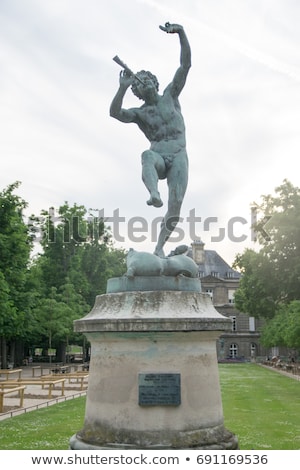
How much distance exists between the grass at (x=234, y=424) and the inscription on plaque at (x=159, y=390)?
160 inches

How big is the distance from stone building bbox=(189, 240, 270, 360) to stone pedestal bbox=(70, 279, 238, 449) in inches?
2370

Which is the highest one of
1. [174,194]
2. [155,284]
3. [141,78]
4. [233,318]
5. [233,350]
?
[141,78]

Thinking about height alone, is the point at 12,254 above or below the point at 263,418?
above

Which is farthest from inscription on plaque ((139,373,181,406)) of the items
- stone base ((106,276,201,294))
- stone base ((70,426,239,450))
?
stone base ((106,276,201,294))

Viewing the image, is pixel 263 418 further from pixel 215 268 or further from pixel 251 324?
pixel 215 268

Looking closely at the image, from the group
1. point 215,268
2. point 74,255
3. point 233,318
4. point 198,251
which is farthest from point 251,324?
point 74,255

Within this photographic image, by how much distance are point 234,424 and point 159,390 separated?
22.9 feet

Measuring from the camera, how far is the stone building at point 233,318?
220 ft

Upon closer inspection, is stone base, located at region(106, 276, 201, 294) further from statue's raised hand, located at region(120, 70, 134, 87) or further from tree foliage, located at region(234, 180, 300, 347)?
tree foliage, located at region(234, 180, 300, 347)

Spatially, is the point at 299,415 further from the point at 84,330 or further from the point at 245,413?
the point at 84,330

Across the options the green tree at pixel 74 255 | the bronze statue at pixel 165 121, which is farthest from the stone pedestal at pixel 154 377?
the green tree at pixel 74 255

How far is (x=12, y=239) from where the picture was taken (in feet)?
88.9

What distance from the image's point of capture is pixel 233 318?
216ft

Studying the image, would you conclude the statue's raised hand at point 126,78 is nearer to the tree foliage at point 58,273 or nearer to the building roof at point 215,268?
the tree foliage at point 58,273
